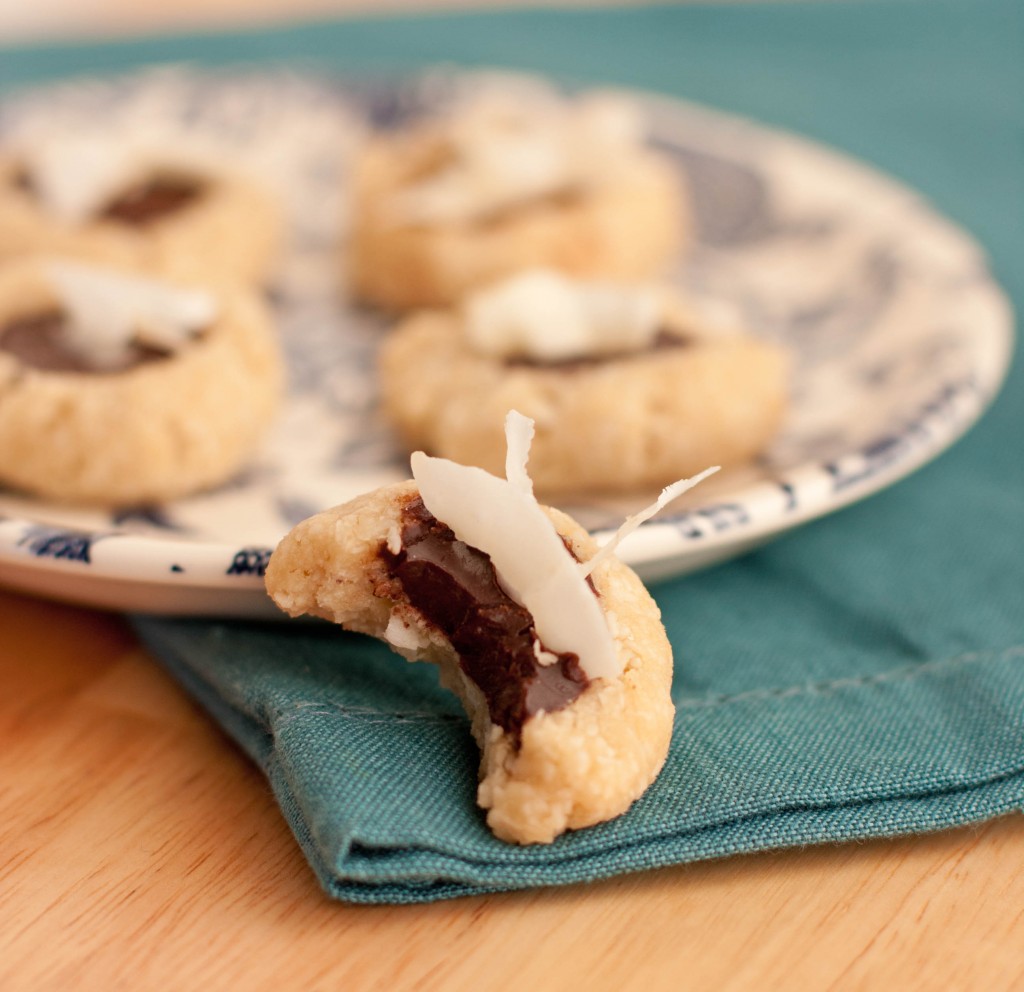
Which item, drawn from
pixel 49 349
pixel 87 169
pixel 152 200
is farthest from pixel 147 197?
pixel 49 349

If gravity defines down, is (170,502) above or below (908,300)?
below

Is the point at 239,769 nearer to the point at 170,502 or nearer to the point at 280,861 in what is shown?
the point at 280,861

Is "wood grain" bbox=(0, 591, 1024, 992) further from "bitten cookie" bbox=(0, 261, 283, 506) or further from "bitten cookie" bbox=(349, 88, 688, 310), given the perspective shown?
"bitten cookie" bbox=(349, 88, 688, 310)

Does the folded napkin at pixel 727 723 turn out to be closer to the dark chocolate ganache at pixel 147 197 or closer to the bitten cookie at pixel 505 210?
the bitten cookie at pixel 505 210

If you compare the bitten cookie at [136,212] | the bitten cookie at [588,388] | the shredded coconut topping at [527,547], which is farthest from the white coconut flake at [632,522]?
the bitten cookie at [136,212]

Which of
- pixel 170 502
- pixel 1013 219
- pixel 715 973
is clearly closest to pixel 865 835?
pixel 715 973

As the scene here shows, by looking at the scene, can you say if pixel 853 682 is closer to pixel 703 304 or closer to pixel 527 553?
pixel 527 553

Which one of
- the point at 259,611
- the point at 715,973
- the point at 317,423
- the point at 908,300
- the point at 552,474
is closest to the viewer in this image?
the point at 715,973
